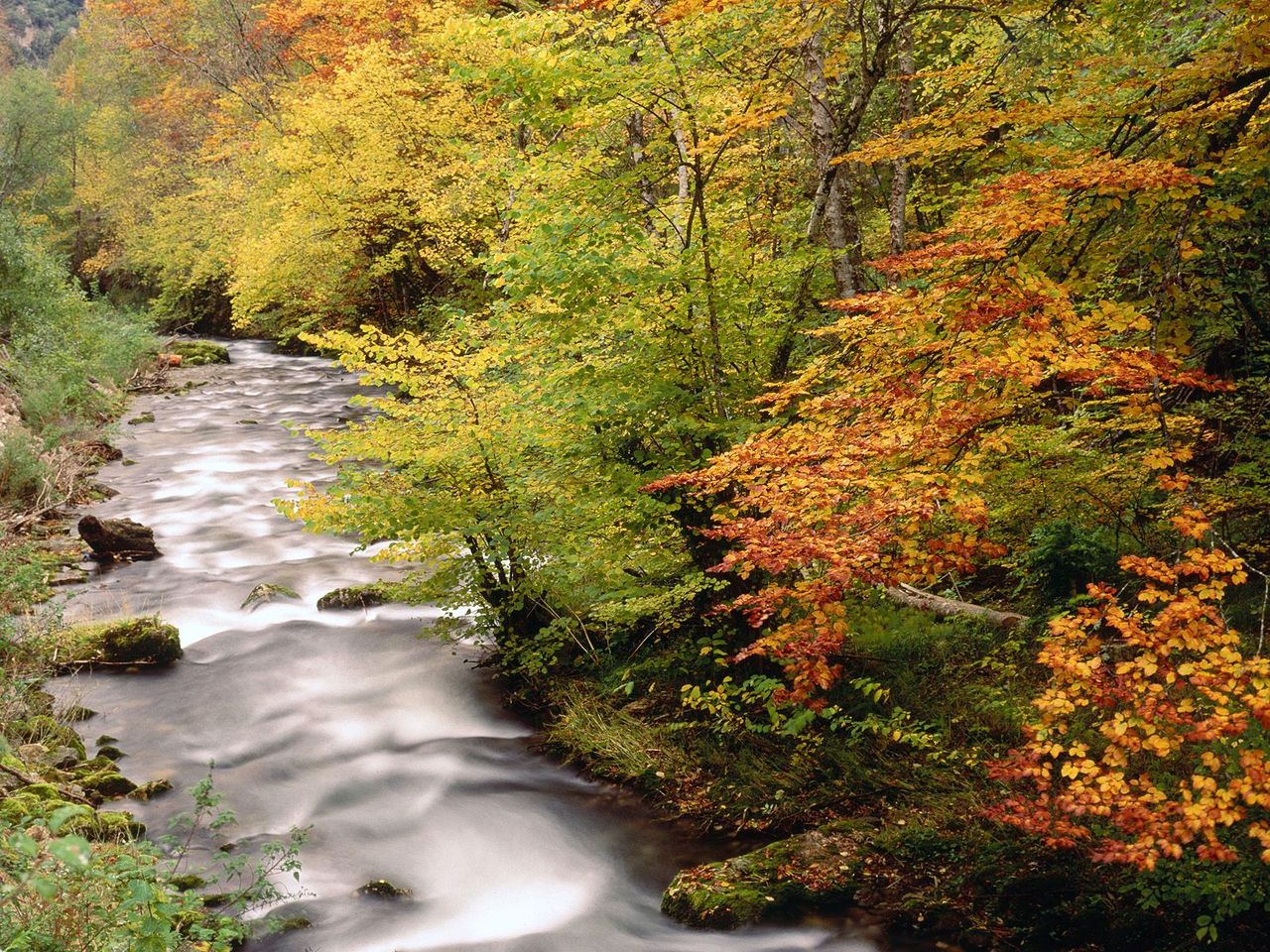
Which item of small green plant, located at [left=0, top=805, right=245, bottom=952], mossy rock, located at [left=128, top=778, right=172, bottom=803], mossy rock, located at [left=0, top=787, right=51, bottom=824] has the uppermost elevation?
→ small green plant, located at [left=0, top=805, right=245, bottom=952]

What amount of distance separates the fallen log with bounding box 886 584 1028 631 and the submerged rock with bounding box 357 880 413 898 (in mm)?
4350

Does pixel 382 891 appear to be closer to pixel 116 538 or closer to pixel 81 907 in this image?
pixel 81 907

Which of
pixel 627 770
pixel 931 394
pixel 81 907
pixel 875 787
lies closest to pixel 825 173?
pixel 931 394

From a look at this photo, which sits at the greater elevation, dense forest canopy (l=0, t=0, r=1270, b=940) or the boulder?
dense forest canopy (l=0, t=0, r=1270, b=940)

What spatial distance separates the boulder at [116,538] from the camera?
40.4 ft

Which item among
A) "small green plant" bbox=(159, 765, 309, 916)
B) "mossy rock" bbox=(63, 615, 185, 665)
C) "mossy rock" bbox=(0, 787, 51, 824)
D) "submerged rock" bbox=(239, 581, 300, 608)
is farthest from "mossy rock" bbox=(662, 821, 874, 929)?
"submerged rock" bbox=(239, 581, 300, 608)

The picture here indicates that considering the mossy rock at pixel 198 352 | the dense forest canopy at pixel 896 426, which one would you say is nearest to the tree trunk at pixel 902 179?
the dense forest canopy at pixel 896 426

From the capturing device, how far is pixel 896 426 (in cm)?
505

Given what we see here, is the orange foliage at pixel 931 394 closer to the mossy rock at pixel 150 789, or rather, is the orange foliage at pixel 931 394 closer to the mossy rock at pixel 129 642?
the mossy rock at pixel 150 789

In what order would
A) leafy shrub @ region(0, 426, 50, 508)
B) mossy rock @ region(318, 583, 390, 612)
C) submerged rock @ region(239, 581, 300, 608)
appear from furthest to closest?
leafy shrub @ region(0, 426, 50, 508), submerged rock @ region(239, 581, 300, 608), mossy rock @ region(318, 583, 390, 612)

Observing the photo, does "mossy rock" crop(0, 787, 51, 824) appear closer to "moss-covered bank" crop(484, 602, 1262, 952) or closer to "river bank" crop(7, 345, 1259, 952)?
"river bank" crop(7, 345, 1259, 952)

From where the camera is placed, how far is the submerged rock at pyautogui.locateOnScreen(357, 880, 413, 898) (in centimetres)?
644

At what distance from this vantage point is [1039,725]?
4148 mm

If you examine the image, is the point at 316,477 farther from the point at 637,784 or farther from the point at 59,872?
the point at 59,872
